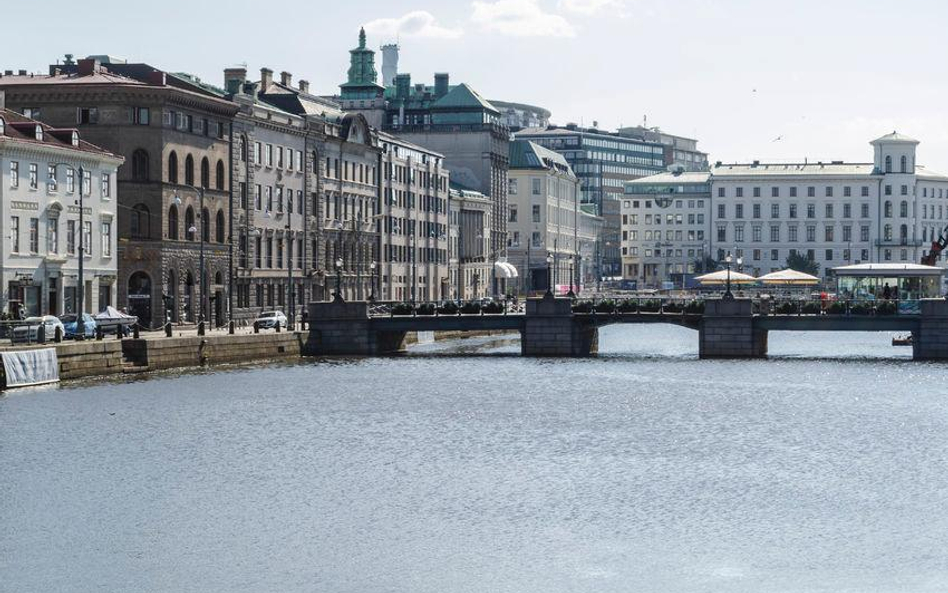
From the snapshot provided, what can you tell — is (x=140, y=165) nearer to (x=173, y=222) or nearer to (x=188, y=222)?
(x=173, y=222)

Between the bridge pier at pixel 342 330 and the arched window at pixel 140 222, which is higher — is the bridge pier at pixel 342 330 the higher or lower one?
the lower one

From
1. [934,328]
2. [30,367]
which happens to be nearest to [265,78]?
[934,328]

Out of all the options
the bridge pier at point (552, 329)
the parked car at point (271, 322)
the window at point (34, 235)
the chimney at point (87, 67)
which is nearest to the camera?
the window at point (34, 235)

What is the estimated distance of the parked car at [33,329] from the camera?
90250mm

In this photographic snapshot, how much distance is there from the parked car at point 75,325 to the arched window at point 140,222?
1971 centimetres

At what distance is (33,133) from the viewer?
106 metres

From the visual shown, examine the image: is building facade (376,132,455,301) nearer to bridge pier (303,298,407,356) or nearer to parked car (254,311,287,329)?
parked car (254,311,287,329)

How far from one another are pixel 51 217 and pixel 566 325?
35.3 m

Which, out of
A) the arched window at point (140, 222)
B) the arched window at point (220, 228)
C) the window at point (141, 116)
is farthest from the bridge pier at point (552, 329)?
the window at point (141, 116)

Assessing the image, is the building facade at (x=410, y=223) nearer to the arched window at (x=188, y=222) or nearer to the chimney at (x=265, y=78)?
the chimney at (x=265, y=78)

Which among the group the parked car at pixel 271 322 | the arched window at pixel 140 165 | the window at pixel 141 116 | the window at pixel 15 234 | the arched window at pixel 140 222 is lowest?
the parked car at pixel 271 322

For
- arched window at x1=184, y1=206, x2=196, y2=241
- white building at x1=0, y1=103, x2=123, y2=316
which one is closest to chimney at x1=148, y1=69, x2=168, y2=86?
arched window at x1=184, y1=206, x2=196, y2=241

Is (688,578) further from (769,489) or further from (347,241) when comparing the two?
(347,241)

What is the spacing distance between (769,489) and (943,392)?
3637cm
